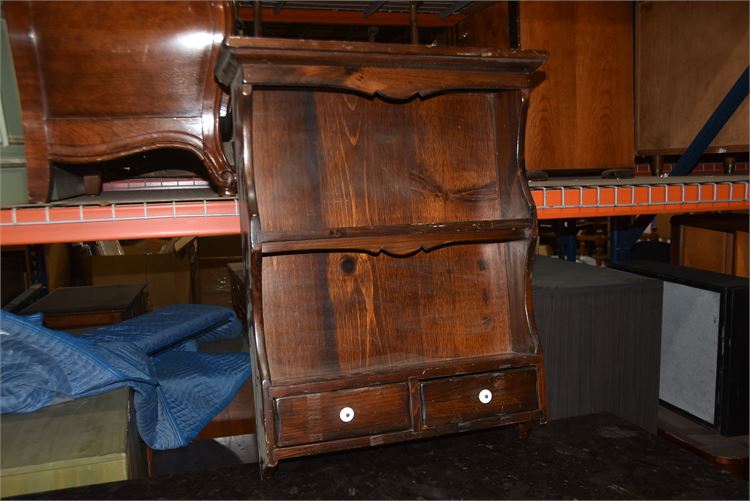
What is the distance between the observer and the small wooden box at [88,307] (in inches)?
96.8

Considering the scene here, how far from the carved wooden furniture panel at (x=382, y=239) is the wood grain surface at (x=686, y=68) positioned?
122cm

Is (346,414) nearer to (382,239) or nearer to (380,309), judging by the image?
(380,309)

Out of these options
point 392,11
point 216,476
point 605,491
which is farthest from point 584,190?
point 216,476

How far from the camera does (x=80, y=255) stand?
17.6 ft

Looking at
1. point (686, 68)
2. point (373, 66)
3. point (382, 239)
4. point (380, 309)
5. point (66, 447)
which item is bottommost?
point (66, 447)

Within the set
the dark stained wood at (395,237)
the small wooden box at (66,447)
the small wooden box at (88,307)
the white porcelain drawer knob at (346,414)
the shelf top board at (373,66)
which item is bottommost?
the small wooden box at (66,447)

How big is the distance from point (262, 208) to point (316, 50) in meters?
0.42

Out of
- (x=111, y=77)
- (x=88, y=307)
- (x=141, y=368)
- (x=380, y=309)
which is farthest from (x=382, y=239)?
(x=88, y=307)

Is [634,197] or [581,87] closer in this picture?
[634,197]

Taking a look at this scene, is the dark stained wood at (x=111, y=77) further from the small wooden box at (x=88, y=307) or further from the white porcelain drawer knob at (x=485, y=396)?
the small wooden box at (x=88, y=307)

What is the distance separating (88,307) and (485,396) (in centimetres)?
185

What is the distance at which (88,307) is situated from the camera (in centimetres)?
251

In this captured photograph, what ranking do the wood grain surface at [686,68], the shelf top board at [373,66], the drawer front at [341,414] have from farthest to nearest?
the wood grain surface at [686,68] → the drawer front at [341,414] → the shelf top board at [373,66]

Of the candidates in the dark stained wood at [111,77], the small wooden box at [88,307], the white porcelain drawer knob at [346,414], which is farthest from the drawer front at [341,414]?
the small wooden box at [88,307]
